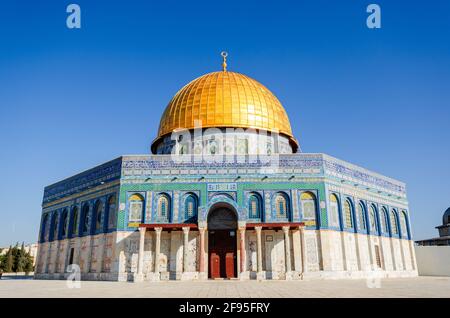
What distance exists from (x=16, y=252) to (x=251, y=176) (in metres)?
45.8

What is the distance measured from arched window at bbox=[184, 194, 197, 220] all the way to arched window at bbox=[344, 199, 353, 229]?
9472 mm

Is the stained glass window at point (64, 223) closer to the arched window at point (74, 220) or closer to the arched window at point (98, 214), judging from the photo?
the arched window at point (74, 220)

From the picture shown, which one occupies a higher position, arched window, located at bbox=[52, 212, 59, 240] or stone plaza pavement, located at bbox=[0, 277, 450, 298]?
arched window, located at bbox=[52, 212, 59, 240]

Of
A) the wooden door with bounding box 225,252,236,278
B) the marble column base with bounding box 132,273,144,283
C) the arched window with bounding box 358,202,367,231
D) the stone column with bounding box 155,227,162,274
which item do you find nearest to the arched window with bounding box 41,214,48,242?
the marble column base with bounding box 132,273,144,283

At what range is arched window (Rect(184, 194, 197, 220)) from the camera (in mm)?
21203

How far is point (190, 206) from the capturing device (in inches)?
842

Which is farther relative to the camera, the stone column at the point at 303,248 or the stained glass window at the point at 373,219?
the stained glass window at the point at 373,219

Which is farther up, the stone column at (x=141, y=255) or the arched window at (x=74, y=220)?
the arched window at (x=74, y=220)

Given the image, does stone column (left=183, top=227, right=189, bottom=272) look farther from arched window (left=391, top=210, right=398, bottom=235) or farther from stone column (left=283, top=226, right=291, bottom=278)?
arched window (left=391, top=210, right=398, bottom=235)

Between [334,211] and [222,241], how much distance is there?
7.13 m

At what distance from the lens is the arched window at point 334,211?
71.0ft

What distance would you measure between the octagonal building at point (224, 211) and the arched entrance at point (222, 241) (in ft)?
0.19

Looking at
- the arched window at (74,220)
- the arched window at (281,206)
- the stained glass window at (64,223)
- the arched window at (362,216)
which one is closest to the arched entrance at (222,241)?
the arched window at (281,206)

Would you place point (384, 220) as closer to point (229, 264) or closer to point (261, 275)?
point (261, 275)
